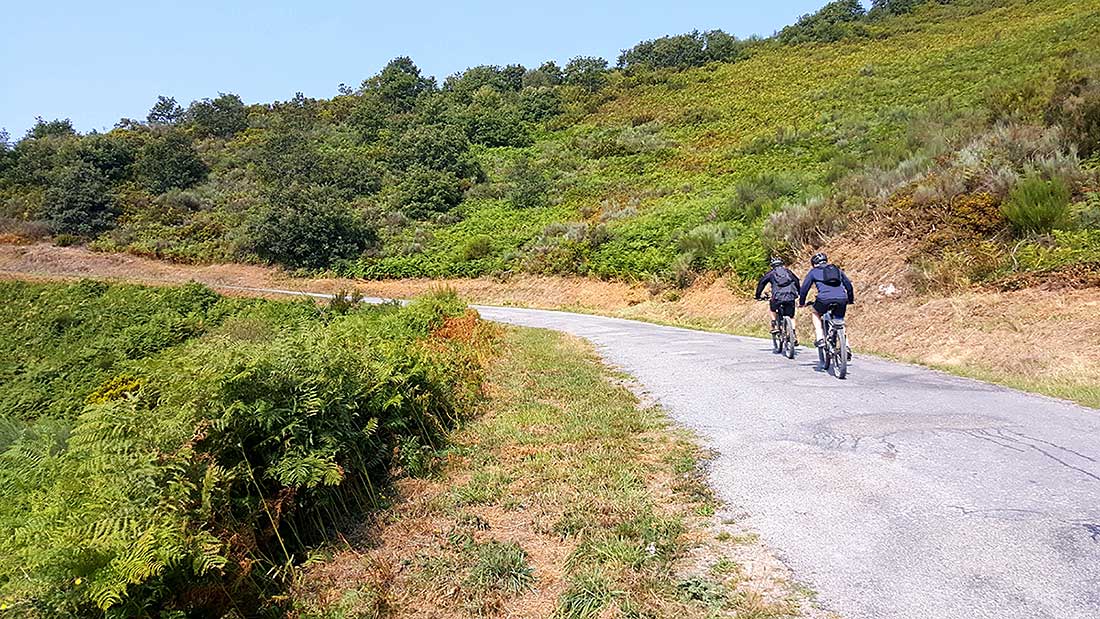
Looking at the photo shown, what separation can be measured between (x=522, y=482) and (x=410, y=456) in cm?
119

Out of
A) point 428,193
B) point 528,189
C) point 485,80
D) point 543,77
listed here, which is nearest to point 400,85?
point 485,80

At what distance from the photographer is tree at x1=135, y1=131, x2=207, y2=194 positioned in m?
51.9

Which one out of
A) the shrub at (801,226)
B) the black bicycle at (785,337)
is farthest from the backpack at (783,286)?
the shrub at (801,226)

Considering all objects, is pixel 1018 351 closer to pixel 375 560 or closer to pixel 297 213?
pixel 375 560

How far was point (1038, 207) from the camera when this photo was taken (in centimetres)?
1401

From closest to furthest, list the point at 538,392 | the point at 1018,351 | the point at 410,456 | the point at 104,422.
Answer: the point at 104,422, the point at 410,456, the point at 538,392, the point at 1018,351

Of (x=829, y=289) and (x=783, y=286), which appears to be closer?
(x=829, y=289)

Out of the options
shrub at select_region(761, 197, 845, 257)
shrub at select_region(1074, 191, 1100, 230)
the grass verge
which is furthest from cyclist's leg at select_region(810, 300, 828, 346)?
shrub at select_region(761, 197, 845, 257)

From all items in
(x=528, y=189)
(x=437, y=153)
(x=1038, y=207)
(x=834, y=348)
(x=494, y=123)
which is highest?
(x=494, y=123)

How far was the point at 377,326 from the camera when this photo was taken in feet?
37.9

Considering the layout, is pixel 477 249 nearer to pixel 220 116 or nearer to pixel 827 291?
pixel 827 291

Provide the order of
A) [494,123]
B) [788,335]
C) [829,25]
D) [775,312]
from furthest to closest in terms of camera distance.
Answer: [829,25] < [494,123] < [775,312] < [788,335]

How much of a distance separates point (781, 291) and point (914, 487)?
7779mm

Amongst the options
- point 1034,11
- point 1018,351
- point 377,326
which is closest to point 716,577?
point 377,326
